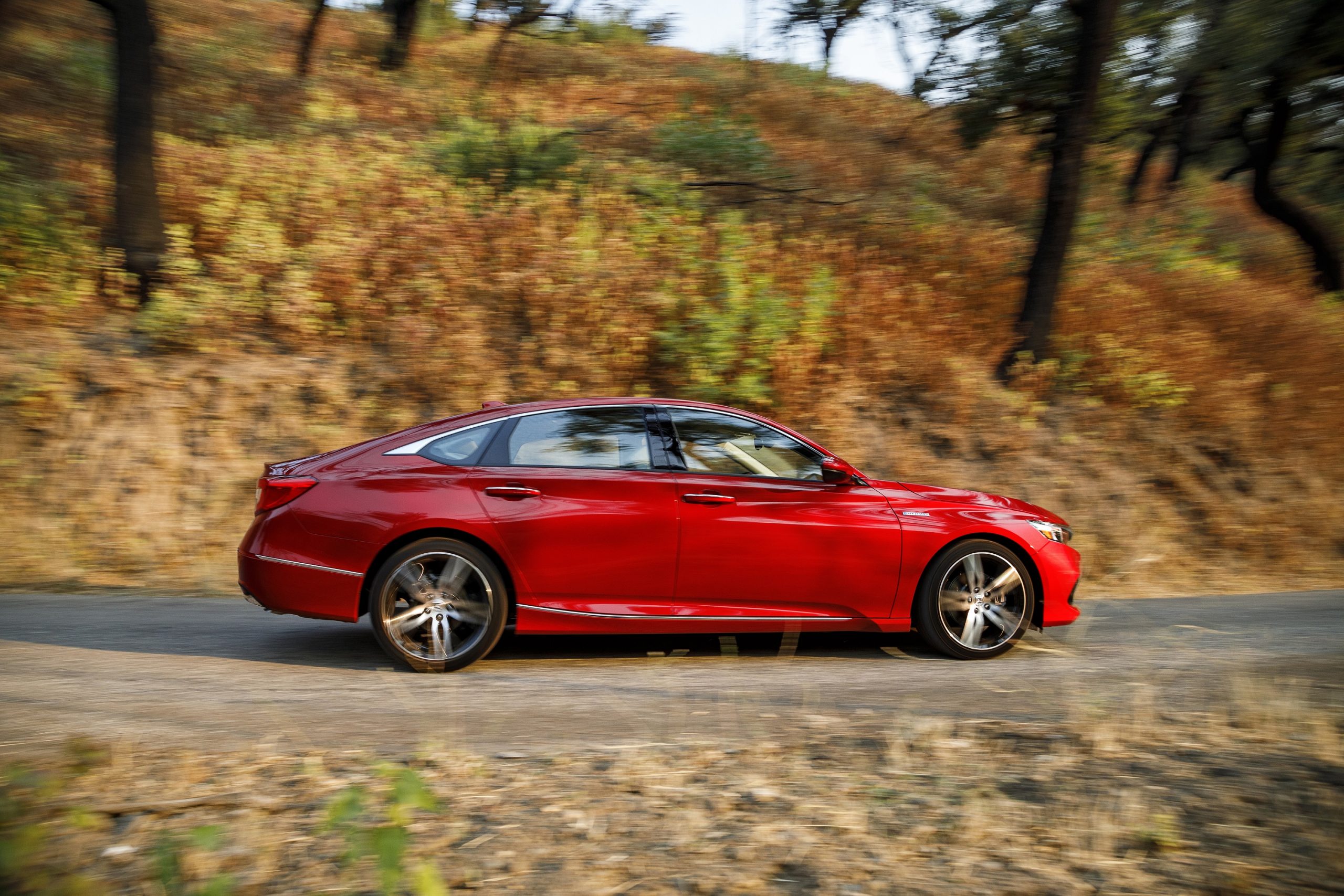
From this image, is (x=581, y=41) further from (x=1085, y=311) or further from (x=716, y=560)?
(x=716, y=560)

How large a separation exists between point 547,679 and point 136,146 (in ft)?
31.2

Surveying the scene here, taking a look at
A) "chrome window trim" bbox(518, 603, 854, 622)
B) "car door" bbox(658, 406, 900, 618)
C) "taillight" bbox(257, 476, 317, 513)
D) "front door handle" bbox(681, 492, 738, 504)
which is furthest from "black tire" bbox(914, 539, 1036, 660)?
"taillight" bbox(257, 476, 317, 513)

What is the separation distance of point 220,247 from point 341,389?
3.05 meters

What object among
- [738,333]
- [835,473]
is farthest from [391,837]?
[738,333]

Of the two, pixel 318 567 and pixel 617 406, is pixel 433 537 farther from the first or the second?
pixel 617 406

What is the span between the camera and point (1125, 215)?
1944 cm

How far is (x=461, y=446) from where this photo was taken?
5.97 metres

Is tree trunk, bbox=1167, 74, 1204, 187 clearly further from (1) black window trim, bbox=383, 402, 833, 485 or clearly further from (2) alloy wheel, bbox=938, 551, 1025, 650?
(1) black window trim, bbox=383, 402, 833, 485

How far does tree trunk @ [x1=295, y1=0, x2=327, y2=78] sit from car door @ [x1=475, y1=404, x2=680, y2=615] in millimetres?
17620

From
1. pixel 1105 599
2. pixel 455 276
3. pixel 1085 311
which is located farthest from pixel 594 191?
pixel 1105 599

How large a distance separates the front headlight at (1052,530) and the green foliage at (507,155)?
983cm

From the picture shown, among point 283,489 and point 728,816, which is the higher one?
point 283,489

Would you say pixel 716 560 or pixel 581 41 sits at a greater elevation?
pixel 581 41

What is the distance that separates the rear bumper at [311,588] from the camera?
5.69m
